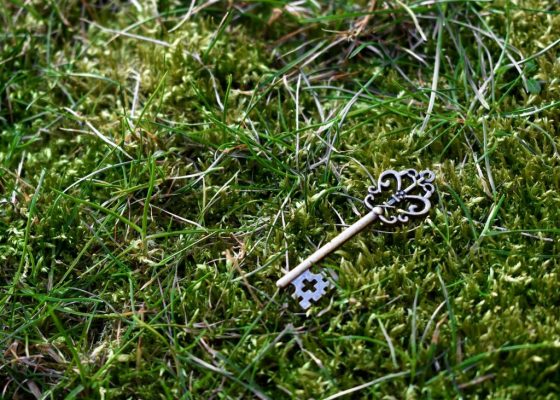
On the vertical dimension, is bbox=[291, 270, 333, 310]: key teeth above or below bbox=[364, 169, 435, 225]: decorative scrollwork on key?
below

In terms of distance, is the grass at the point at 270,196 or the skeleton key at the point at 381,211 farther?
the skeleton key at the point at 381,211

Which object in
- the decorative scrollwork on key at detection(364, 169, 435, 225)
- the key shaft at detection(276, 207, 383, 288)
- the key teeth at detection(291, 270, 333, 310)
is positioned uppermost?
the decorative scrollwork on key at detection(364, 169, 435, 225)

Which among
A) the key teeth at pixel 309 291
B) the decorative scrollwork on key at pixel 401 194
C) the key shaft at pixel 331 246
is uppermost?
the decorative scrollwork on key at pixel 401 194

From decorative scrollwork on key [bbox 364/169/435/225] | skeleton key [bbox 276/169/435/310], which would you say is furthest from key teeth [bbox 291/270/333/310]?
decorative scrollwork on key [bbox 364/169/435/225]

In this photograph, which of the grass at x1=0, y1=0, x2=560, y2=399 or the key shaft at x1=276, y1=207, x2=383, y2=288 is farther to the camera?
the key shaft at x1=276, y1=207, x2=383, y2=288

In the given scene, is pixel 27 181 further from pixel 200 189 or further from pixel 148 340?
pixel 148 340

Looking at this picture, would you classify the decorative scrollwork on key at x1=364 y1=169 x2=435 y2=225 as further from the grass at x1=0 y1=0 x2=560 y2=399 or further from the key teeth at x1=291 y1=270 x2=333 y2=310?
the key teeth at x1=291 y1=270 x2=333 y2=310

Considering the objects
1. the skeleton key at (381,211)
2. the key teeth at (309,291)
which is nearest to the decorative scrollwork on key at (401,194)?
the skeleton key at (381,211)

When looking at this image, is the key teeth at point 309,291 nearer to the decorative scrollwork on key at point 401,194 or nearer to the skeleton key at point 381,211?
the skeleton key at point 381,211
